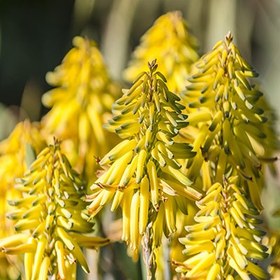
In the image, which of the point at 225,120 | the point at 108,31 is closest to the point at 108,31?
the point at 108,31

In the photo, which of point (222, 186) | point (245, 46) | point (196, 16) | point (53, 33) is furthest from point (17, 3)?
point (222, 186)

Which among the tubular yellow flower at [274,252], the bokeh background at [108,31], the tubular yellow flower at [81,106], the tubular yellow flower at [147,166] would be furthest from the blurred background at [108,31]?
A: the tubular yellow flower at [147,166]

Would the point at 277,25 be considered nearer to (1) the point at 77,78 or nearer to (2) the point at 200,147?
(1) the point at 77,78

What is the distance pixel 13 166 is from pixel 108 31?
2.24m

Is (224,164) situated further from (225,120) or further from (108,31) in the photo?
(108,31)

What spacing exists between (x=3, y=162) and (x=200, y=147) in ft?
1.26

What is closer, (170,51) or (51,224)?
(51,224)

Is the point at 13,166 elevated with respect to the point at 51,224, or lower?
elevated

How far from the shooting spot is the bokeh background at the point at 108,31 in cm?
323

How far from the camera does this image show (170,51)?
5.13ft

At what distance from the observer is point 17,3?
444cm

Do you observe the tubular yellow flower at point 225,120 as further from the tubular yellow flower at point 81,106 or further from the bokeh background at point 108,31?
the bokeh background at point 108,31

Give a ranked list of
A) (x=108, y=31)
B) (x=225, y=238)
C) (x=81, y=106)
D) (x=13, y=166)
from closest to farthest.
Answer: (x=225, y=238), (x=13, y=166), (x=81, y=106), (x=108, y=31)

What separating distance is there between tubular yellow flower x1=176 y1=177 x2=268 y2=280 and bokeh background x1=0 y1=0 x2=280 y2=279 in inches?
61.5
